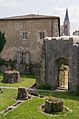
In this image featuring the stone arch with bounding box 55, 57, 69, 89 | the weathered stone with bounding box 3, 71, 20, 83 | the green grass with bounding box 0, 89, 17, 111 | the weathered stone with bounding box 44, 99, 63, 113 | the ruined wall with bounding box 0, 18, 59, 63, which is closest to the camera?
the weathered stone with bounding box 44, 99, 63, 113

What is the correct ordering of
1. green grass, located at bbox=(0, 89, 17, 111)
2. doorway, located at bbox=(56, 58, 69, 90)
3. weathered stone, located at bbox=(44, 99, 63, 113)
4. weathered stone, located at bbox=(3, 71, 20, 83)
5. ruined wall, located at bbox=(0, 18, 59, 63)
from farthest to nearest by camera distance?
ruined wall, located at bbox=(0, 18, 59, 63) < weathered stone, located at bbox=(3, 71, 20, 83) < doorway, located at bbox=(56, 58, 69, 90) < green grass, located at bbox=(0, 89, 17, 111) < weathered stone, located at bbox=(44, 99, 63, 113)

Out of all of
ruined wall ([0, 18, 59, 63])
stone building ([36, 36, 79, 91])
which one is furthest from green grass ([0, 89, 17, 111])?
ruined wall ([0, 18, 59, 63])

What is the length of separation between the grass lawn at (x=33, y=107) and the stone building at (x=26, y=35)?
57.2ft

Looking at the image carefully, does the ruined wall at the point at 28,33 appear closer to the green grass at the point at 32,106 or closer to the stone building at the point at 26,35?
the stone building at the point at 26,35

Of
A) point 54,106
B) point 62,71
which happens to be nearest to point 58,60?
point 62,71

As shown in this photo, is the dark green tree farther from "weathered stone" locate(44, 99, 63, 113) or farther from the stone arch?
"weathered stone" locate(44, 99, 63, 113)

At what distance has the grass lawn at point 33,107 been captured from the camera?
78.2 ft

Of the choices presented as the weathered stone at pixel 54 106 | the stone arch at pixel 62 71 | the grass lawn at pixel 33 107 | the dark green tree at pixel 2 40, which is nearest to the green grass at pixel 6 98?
the grass lawn at pixel 33 107

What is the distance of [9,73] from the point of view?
39.4 meters

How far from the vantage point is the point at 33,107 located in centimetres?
2592

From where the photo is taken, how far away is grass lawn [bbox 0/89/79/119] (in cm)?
2384

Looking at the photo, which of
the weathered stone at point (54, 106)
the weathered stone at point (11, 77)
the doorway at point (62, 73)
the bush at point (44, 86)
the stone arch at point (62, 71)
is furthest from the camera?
the weathered stone at point (11, 77)

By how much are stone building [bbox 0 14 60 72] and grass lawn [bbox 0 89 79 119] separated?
17438mm

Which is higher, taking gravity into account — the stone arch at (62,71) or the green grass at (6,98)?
the stone arch at (62,71)
